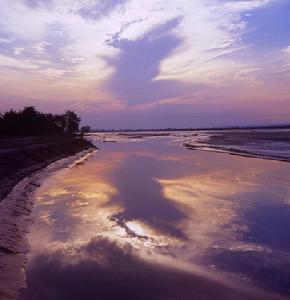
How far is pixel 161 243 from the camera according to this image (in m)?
10.5

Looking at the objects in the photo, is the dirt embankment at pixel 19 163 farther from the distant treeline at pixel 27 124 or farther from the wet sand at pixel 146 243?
the distant treeline at pixel 27 124

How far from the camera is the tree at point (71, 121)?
10243cm

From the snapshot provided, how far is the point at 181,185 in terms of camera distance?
835 inches

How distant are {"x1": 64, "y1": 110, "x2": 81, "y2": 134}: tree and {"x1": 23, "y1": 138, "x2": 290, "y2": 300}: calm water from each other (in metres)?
83.7

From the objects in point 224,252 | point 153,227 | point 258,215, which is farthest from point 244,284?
point 258,215

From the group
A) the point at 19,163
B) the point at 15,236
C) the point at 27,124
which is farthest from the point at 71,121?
the point at 15,236

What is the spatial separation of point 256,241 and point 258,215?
3.03 metres

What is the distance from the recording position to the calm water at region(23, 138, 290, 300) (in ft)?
25.0

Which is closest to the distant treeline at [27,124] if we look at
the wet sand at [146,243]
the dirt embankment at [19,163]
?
the dirt embankment at [19,163]

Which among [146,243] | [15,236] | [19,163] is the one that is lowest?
[146,243]

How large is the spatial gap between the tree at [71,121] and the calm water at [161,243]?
8371 cm

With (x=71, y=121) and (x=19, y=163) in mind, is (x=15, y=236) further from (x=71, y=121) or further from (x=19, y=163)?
(x=71, y=121)

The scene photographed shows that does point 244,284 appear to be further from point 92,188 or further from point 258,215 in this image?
point 92,188

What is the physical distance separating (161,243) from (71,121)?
9585 centimetres
